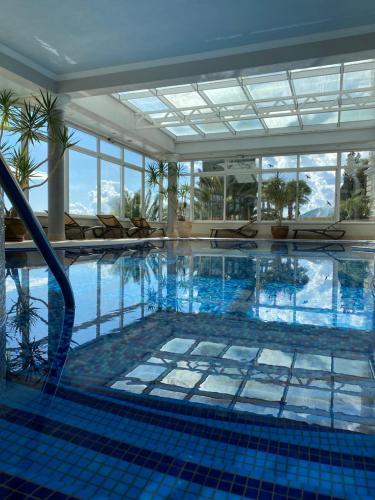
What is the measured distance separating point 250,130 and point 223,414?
45.2 ft

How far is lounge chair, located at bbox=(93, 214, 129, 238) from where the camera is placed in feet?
39.6

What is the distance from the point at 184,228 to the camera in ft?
50.6

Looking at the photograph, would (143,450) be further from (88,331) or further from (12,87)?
(12,87)

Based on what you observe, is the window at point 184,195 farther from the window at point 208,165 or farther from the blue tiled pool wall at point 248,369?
the blue tiled pool wall at point 248,369

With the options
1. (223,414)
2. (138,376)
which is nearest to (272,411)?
(223,414)

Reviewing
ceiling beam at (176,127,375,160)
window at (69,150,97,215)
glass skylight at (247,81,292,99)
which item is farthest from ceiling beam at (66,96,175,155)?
glass skylight at (247,81,292,99)

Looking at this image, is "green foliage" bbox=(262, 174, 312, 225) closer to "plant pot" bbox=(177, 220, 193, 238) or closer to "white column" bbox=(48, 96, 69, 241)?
"plant pot" bbox=(177, 220, 193, 238)

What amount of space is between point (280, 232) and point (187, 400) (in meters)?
13.7

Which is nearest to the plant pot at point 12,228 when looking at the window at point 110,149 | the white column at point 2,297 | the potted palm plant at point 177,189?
the white column at point 2,297

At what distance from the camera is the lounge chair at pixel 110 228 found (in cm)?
1207

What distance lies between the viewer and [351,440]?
52.1 inches

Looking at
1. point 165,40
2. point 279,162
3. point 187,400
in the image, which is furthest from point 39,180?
point 187,400

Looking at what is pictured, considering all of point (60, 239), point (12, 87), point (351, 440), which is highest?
point (12, 87)

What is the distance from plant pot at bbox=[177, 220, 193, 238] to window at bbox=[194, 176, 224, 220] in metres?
1.66
